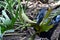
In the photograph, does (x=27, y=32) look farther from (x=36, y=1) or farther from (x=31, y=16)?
(x=36, y=1)

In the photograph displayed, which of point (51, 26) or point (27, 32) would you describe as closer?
point (51, 26)

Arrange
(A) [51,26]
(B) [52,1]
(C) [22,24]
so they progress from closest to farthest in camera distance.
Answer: (A) [51,26]
(C) [22,24]
(B) [52,1]

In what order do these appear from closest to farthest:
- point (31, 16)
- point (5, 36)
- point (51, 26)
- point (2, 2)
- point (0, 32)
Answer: point (51, 26)
point (0, 32)
point (5, 36)
point (31, 16)
point (2, 2)

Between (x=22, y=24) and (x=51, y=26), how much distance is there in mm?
584

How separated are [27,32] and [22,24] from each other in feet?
0.42

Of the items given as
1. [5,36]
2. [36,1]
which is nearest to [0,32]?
[5,36]

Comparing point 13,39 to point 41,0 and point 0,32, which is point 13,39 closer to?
point 0,32

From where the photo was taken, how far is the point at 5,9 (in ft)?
7.33

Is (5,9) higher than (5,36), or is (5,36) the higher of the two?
(5,9)

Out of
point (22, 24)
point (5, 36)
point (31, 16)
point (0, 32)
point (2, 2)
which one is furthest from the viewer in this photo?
point (2, 2)

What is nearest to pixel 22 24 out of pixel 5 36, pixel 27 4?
pixel 5 36

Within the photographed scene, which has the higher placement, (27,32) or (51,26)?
(51,26)

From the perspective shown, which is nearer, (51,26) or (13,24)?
(51,26)

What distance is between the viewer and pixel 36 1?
2.61 metres
